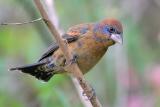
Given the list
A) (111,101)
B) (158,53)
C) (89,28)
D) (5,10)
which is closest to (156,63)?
(158,53)

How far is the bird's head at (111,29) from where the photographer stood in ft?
20.0

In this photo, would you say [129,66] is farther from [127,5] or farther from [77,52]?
[77,52]

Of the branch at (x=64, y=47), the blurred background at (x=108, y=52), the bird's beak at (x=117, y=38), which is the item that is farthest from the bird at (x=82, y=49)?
the branch at (x=64, y=47)

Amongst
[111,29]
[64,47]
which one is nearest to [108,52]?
[111,29]

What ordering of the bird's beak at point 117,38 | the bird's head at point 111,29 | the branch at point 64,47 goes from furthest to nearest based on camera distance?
the bird's head at point 111,29, the bird's beak at point 117,38, the branch at point 64,47

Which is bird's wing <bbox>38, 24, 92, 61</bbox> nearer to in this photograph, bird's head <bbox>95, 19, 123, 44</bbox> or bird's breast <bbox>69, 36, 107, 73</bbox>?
bird's breast <bbox>69, 36, 107, 73</bbox>

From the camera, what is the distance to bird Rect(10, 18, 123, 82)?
20.1 ft

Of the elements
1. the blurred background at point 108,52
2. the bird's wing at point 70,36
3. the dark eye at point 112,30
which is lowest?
the blurred background at point 108,52

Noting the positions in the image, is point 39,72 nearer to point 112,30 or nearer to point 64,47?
point 112,30

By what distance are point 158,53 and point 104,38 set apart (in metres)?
1.47

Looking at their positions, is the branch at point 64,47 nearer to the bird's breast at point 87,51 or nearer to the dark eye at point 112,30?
the bird's breast at point 87,51

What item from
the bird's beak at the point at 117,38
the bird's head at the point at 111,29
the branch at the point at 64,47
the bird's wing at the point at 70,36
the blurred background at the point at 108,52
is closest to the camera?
the branch at the point at 64,47

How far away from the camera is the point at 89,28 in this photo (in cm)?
648

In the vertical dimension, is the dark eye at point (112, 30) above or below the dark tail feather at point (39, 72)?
above
